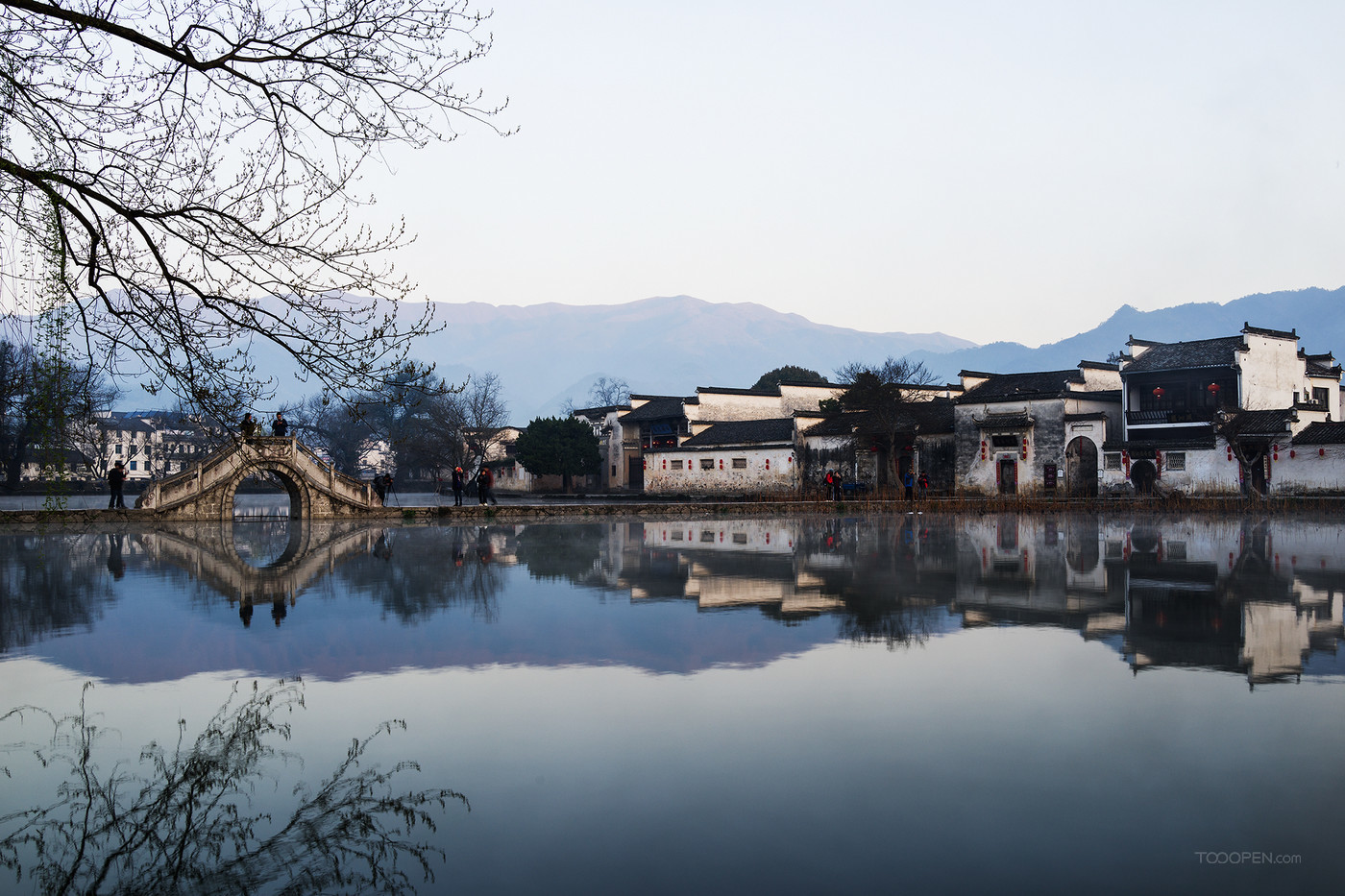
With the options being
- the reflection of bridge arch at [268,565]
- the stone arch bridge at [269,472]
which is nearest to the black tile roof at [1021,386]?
the stone arch bridge at [269,472]

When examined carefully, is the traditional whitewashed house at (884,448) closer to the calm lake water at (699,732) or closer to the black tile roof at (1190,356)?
the black tile roof at (1190,356)

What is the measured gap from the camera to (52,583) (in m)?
12.8

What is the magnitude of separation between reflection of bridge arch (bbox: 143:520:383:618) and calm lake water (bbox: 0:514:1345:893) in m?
0.18

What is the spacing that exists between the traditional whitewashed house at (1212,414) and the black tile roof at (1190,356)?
0.12 feet

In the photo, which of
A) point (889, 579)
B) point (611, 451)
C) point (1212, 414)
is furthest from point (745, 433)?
point (889, 579)

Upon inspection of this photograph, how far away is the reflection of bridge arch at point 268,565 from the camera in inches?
476

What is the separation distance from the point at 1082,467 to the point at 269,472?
30.0 metres

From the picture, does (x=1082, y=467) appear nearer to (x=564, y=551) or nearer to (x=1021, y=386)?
(x=1021, y=386)

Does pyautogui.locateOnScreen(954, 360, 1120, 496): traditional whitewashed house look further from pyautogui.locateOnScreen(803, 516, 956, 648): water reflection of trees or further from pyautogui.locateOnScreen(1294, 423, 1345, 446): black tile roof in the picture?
pyautogui.locateOnScreen(803, 516, 956, 648): water reflection of trees

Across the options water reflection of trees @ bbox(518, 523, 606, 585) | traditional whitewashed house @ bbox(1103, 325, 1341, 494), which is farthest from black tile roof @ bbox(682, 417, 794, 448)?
Answer: water reflection of trees @ bbox(518, 523, 606, 585)

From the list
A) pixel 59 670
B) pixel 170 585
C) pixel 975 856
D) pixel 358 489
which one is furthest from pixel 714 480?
pixel 975 856

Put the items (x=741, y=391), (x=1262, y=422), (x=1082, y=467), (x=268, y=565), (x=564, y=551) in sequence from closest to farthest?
(x=268, y=565)
(x=564, y=551)
(x=1262, y=422)
(x=1082, y=467)
(x=741, y=391)

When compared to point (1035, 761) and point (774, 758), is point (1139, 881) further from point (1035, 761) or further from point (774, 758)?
point (774, 758)

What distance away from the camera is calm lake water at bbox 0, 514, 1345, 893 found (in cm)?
402
